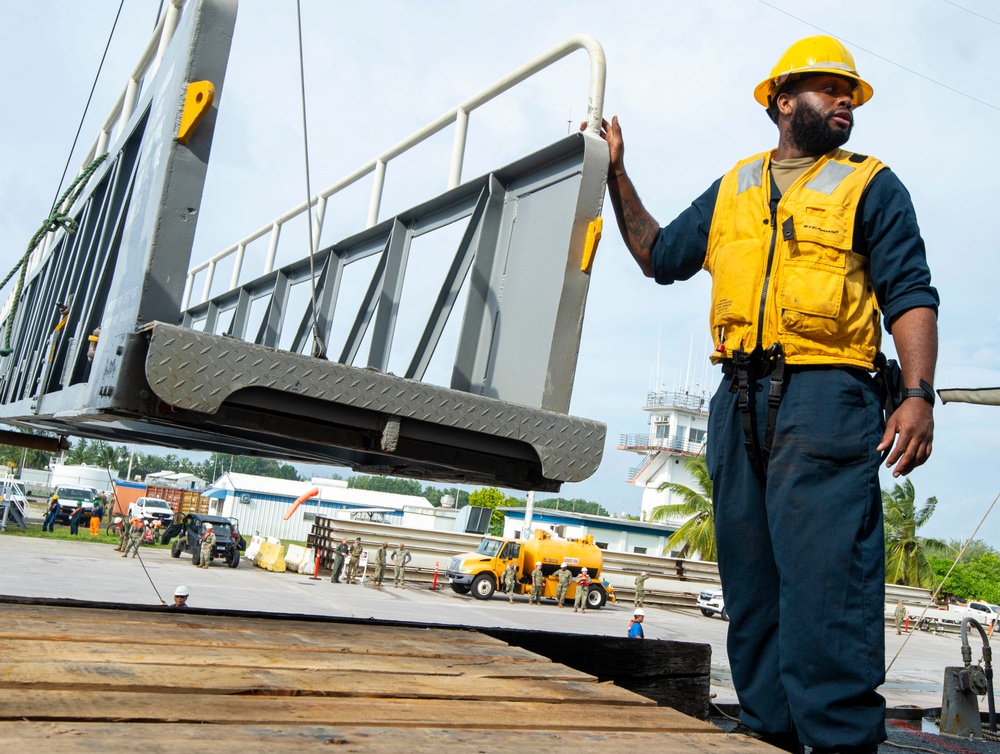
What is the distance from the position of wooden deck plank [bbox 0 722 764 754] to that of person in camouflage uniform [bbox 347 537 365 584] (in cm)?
2511

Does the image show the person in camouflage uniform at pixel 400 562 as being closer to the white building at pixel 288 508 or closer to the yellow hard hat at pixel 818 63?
the white building at pixel 288 508

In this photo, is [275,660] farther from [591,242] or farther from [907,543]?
[907,543]

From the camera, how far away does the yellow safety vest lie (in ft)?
7.42

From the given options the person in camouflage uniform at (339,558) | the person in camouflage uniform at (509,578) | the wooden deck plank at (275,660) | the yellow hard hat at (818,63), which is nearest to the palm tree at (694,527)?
the person in camouflage uniform at (509,578)

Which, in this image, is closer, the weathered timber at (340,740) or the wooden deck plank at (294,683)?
the weathered timber at (340,740)

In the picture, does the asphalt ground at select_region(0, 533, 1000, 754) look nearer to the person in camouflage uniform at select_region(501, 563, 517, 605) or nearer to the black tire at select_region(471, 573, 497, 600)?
the black tire at select_region(471, 573, 497, 600)

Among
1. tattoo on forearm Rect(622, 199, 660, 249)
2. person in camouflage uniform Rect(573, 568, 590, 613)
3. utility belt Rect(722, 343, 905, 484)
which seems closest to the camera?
utility belt Rect(722, 343, 905, 484)

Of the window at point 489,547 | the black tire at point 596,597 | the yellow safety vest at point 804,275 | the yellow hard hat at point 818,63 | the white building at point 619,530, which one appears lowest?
the black tire at point 596,597

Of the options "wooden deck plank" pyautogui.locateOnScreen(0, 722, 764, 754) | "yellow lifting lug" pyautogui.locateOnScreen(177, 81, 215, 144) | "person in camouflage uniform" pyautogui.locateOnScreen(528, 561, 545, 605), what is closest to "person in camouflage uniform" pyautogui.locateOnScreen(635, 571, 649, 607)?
"person in camouflage uniform" pyautogui.locateOnScreen(528, 561, 545, 605)

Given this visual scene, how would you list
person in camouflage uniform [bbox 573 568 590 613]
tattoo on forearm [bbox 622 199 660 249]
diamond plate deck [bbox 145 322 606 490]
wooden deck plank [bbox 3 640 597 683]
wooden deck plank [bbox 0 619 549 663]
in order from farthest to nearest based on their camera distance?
person in camouflage uniform [bbox 573 568 590 613]
tattoo on forearm [bbox 622 199 660 249]
diamond plate deck [bbox 145 322 606 490]
wooden deck plank [bbox 0 619 549 663]
wooden deck plank [bbox 3 640 597 683]

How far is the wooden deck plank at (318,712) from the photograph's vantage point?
126 centimetres

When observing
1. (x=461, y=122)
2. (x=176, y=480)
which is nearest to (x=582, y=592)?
(x=461, y=122)

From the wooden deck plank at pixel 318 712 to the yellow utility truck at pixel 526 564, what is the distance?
24.6m

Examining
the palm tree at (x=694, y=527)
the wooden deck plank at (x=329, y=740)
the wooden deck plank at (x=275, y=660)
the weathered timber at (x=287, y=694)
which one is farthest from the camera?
the palm tree at (x=694, y=527)
